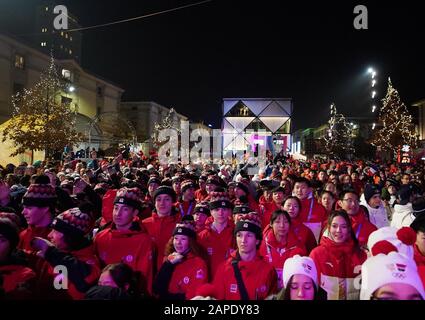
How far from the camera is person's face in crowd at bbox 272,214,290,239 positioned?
15.7 feet

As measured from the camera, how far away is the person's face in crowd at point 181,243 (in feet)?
14.1

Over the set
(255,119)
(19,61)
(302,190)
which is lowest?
(302,190)

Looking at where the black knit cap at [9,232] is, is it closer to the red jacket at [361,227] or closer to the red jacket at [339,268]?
the red jacket at [339,268]

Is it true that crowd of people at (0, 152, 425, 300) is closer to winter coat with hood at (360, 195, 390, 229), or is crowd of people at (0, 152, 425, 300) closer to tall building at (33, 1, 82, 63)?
winter coat with hood at (360, 195, 390, 229)

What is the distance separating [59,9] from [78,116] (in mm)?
23200

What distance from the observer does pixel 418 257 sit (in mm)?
3703

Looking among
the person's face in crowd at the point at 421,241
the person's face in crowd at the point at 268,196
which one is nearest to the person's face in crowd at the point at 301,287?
the person's face in crowd at the point at 421,241

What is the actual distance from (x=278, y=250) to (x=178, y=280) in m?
1.35

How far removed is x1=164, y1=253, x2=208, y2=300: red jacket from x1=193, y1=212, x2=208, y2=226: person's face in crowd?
1820mm

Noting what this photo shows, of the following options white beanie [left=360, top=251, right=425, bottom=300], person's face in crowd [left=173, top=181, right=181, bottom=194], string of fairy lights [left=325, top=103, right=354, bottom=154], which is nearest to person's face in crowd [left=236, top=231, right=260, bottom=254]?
white beanie [left=360, top=251, right=425, bottom=300]

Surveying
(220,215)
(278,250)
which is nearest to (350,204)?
(278,250)

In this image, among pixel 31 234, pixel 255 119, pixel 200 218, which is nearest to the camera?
pixel 31 234

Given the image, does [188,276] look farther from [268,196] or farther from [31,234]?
[268,196]
